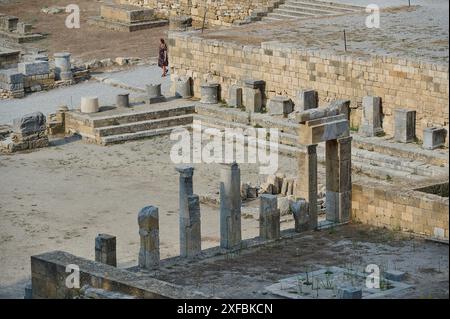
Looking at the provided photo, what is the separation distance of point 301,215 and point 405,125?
24.3 feet

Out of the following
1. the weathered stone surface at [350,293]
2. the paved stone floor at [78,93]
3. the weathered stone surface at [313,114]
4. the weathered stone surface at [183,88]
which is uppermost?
the weathered stone surface at [313,114]

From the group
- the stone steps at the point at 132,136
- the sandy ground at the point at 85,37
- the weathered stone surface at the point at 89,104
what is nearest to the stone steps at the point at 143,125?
the stone steps at the point at 132,136

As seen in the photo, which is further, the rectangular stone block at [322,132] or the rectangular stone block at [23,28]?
the rectangular stone block at [23,28]

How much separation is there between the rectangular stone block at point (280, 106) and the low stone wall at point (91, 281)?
1407 cm

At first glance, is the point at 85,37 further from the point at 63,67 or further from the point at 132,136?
the point at 132,136

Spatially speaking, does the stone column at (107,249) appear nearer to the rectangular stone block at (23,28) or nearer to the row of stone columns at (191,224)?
the row of stone columns at (191,224)

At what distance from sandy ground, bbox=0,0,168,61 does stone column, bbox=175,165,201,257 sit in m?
19.6

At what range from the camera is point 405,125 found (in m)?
37.7

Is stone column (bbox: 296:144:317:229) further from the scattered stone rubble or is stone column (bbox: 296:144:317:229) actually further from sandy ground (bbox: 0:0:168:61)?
sandy ground (bbox: 0:0:168:61)

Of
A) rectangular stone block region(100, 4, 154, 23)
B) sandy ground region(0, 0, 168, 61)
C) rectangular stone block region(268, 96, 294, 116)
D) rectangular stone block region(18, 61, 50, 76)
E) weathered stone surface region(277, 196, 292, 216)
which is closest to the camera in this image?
weathered stone surface region(277, 196, 292, 216)

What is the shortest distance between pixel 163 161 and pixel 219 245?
25.7ft

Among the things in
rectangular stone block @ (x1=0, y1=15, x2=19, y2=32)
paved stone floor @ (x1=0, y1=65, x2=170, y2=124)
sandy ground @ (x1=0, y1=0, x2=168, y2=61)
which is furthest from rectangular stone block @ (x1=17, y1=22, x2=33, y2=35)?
paved stone floor @ (x1=0, y1=65, x2=170, y2=124)

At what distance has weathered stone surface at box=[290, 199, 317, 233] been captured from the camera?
30891 mm

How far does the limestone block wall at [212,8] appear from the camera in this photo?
51312mm
